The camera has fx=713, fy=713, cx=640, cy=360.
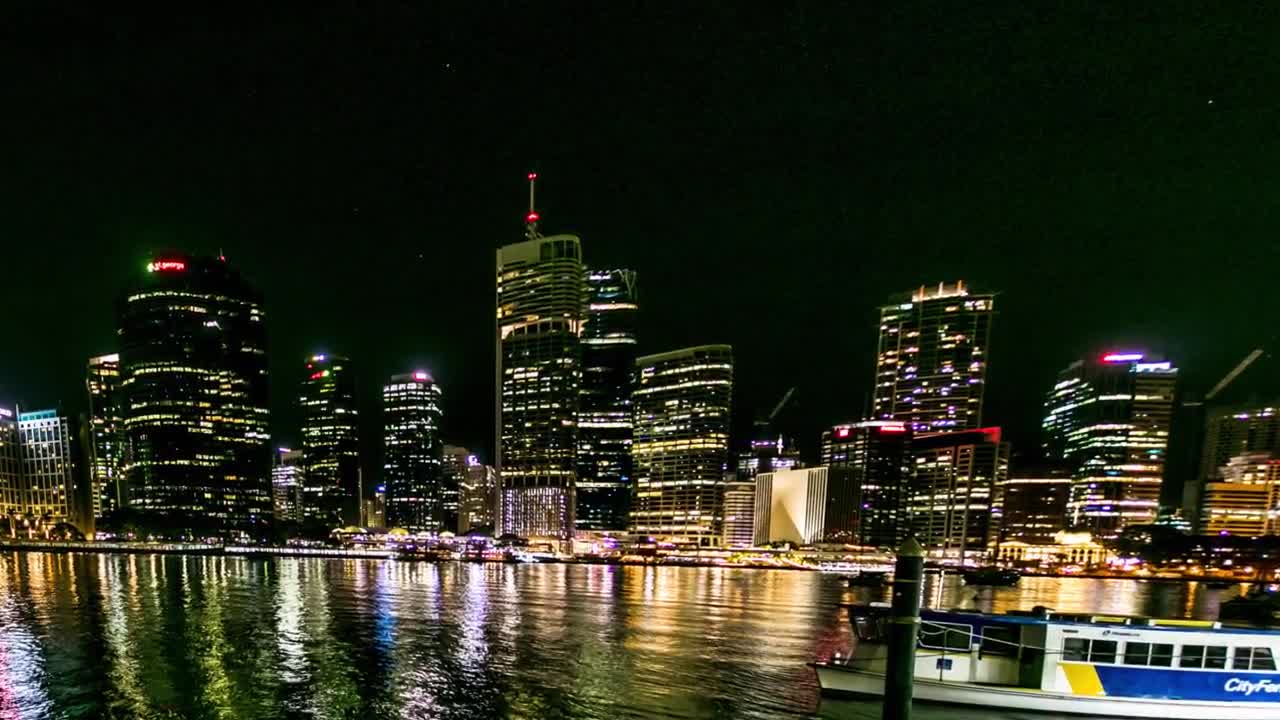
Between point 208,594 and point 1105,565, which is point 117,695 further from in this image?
point 1105,565

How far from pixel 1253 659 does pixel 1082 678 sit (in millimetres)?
5728

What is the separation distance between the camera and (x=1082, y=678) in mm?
26000

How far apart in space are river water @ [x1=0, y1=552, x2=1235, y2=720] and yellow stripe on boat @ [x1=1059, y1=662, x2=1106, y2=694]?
123 inches

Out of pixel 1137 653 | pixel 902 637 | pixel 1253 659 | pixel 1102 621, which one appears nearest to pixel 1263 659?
pixel 1253 659

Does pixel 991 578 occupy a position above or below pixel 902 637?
below

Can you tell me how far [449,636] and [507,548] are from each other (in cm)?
15334

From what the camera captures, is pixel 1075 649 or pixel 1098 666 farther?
pixel 1075 649

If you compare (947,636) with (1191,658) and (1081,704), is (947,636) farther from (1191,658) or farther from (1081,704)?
(1191,658)

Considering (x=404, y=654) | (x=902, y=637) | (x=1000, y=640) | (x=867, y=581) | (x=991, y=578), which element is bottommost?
(x=991, y=578)

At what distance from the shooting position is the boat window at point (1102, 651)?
2598 centimetres

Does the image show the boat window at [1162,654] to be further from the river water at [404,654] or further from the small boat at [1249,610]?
the small boat at [1249,610]

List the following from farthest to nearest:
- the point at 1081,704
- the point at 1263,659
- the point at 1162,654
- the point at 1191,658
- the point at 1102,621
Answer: the point at 1102,621 < the point at 1081,704 < the point at 1162,654 < the point at 1191,658 < the point at 1263,659

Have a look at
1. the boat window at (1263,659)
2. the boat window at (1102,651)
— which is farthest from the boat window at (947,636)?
the boat window at (1263,659)

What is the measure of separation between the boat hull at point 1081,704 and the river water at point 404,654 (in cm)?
71
